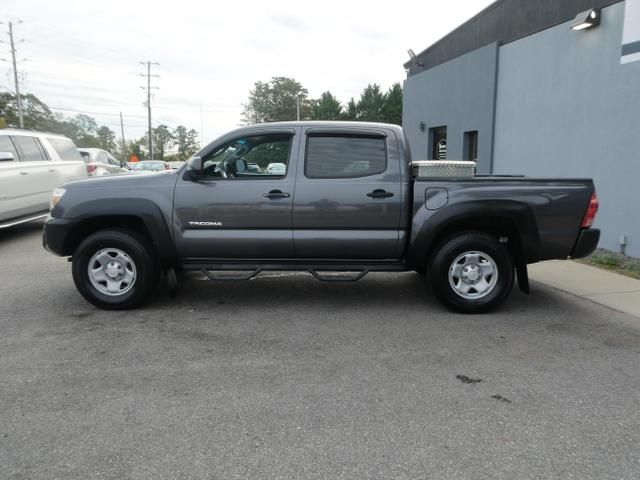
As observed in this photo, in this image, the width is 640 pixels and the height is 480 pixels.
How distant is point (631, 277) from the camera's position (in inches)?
277

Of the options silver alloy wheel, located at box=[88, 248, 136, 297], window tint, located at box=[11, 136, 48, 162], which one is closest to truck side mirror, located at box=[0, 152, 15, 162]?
window tint, located at box=[11, 136, 48, 162]

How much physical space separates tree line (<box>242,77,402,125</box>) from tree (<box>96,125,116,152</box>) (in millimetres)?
27087

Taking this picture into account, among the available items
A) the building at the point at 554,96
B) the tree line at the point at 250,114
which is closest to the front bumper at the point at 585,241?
the building at the point at 554,96

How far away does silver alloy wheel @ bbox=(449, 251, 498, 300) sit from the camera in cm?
530

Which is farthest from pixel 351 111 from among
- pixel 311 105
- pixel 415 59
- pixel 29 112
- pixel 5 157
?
pixel 5 157

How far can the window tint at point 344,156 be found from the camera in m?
5.36

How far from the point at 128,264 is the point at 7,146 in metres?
5.89

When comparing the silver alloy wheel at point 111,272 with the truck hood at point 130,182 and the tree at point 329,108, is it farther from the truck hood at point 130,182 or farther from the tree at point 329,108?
the tree at point 329,108

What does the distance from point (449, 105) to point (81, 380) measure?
1337 centimetres

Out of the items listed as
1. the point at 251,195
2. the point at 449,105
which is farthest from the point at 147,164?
the point at 251,195

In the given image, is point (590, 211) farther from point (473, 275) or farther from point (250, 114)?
point (250, 114)

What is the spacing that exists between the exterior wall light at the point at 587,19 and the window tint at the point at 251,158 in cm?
614

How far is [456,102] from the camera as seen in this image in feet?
47.5

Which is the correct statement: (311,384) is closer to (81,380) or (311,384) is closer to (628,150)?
(81,380)
